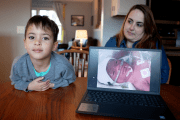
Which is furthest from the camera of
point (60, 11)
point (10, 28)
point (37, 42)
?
point (60, 11)

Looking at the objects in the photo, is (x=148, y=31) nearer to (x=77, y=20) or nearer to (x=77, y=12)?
(x=77, y=20)

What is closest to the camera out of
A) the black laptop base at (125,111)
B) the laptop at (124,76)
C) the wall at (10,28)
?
the black laptop base at (125,111)

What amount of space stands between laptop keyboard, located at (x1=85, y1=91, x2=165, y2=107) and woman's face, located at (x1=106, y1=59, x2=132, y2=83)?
0.07 m

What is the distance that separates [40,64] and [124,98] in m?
0.48

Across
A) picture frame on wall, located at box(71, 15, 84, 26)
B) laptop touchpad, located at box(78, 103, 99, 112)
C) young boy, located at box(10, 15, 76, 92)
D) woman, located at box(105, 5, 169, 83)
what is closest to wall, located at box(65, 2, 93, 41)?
picture frame on wall, located at box(71, 15, 84, 26)

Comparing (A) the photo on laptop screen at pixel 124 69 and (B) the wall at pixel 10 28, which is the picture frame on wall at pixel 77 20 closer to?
(B) the wall at pixel 10 28

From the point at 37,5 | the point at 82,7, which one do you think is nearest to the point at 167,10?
the point at 82,7

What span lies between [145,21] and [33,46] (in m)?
0.75

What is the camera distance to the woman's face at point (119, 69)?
71 centimetres

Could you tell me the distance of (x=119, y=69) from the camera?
2.37ft

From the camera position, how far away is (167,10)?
2.48 metres

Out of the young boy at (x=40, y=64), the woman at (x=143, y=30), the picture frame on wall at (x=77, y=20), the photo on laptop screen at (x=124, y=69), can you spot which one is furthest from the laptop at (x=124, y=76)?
the picture frame on wall at (x=77, y=20)

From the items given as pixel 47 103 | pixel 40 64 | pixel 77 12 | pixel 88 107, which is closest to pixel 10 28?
pixel 40 64

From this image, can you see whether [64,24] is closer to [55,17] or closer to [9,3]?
[55,17]
